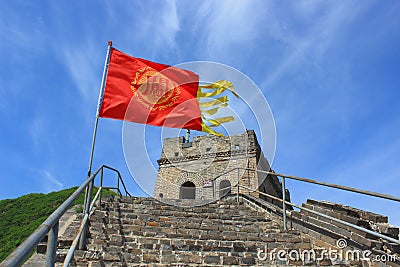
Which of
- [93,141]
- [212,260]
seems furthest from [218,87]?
[212,260]

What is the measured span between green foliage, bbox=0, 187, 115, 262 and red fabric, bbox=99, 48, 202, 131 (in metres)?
6.27

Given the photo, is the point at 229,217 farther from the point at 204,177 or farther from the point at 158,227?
the point at 204,177

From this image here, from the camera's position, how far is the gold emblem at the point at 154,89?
23.3 ft

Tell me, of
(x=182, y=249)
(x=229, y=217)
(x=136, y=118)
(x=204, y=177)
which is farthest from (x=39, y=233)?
(x=204, y=177)

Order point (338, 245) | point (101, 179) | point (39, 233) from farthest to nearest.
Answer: point (101, 179) < point (338, 245) < point (39, 233)

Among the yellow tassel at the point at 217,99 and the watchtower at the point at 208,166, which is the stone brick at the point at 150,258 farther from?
the watchtower at the point at 208,166

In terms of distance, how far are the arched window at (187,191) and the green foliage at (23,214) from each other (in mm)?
4754

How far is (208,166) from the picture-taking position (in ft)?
55.7

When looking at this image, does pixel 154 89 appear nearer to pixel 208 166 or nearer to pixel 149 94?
pixel 149 94

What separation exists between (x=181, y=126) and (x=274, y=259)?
13.7 feet

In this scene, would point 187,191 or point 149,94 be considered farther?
point 187,191

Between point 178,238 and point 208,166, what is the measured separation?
12339mm

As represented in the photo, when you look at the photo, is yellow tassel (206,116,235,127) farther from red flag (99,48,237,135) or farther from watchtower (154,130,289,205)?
watchtower (154,130,289,205)

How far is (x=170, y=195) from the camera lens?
1688 centimetres
